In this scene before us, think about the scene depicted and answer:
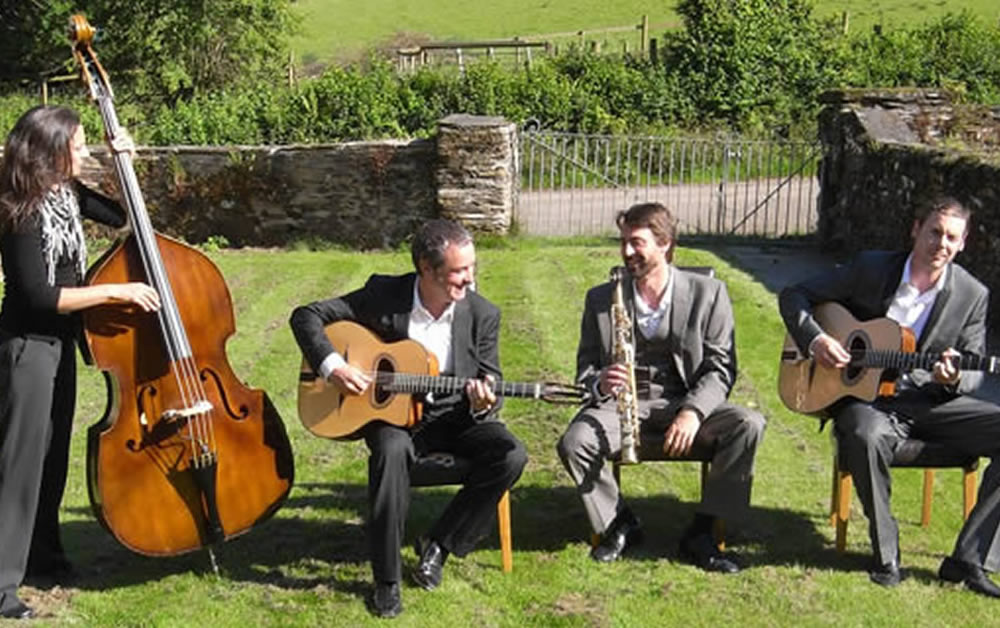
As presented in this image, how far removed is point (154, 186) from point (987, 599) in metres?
11.2

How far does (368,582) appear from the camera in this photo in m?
4.81

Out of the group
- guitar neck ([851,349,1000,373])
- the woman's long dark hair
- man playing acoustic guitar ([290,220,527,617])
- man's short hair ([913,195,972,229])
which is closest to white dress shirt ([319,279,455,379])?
man playing acoustic guitar ([290,220,527,617])

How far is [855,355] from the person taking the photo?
16.3 feet

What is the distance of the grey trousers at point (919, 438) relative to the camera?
4.82 metres

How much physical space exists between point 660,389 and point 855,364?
84 cm

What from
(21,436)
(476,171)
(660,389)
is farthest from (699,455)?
(476,171)

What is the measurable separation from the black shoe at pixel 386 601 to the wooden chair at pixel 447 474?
432mm

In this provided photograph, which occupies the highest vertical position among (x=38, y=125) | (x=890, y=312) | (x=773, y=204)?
(x=38, y=125)

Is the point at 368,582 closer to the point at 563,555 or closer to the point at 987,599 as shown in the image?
the point at 563,555

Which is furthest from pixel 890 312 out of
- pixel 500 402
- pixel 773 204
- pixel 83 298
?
pixel 773 204

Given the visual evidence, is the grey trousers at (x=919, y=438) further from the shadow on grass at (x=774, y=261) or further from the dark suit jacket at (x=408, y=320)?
the shadow on grass at (x=774, y=261)

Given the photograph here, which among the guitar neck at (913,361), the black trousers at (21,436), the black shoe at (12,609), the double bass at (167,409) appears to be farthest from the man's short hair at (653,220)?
the black shoe at (12,609)

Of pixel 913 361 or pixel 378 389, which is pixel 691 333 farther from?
pixel 378 389

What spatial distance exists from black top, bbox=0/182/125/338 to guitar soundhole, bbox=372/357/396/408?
1174 millimetres
